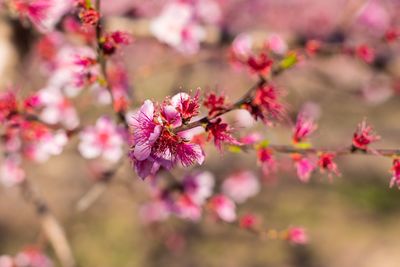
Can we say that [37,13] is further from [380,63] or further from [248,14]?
[248,14]

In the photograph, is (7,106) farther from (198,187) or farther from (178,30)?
(178,30)

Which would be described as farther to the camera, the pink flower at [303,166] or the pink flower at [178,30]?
the pink flower at [178,30]

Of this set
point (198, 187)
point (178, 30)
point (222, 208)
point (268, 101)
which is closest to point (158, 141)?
point (268, 101)

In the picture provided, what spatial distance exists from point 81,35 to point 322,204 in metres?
4.82

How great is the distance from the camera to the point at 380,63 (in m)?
3.30

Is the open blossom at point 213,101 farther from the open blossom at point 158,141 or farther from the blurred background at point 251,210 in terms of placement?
the blurred background at point 251,210

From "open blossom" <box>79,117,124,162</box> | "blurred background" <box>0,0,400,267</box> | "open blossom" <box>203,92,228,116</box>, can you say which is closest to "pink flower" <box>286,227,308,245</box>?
"open blossom" <box>79,117,124,162</box>

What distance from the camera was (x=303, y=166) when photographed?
175cm

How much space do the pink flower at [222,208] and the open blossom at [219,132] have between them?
3.67 feet

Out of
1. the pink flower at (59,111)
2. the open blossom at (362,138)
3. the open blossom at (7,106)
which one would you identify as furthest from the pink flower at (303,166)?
the pink flower at (59,111)

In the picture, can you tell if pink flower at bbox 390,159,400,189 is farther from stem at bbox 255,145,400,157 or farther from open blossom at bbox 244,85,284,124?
open blossom at bbox 244,85,284,124

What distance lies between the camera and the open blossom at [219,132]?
4.50 feet

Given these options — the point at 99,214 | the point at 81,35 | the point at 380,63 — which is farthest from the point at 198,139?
the point at 99,214

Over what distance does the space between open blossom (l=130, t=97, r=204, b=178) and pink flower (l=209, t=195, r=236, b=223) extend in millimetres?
1164
